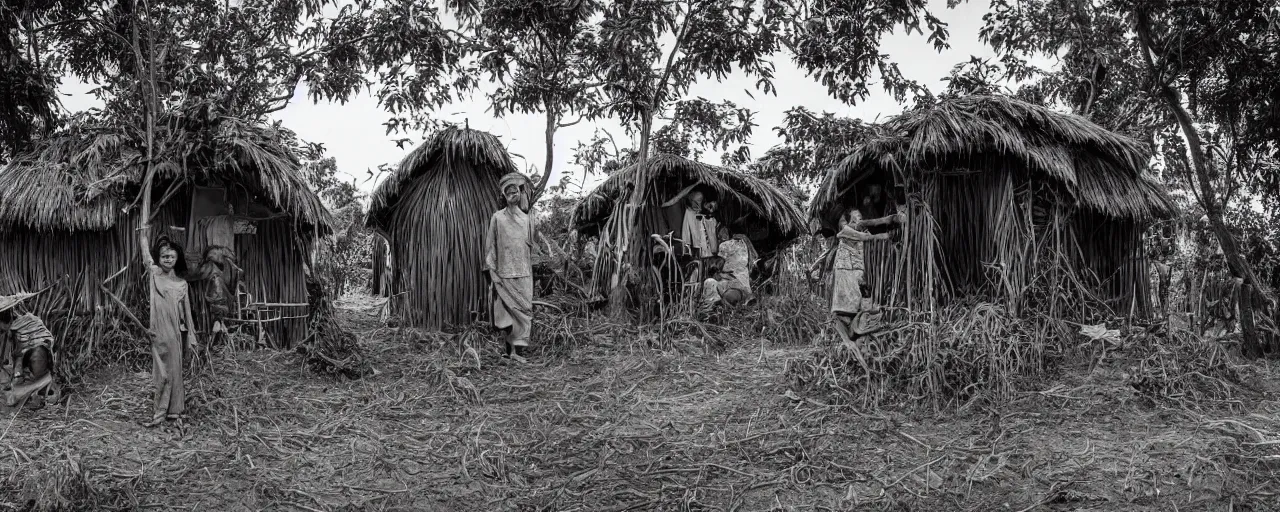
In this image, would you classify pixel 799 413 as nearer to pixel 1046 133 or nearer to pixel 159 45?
pixel 1046 133

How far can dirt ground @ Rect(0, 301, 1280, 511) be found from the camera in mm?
5059

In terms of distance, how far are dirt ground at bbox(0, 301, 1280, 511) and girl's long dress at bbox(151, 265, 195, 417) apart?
0.59 feet

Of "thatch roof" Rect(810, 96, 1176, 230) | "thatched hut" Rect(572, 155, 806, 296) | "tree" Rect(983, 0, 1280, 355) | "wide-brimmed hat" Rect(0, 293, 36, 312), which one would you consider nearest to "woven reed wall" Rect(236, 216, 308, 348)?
"wide-brimmed hat" Rect(0, 293, 36, 312)

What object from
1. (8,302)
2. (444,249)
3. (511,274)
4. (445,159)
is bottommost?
(8,302)

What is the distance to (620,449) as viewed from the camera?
5.88 m

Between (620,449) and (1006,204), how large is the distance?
11.8ft

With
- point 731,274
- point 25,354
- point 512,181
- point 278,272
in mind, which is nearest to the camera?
point 25,354

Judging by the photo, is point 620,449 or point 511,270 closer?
point 620,449

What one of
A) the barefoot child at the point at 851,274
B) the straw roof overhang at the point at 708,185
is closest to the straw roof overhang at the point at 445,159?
the straw roof overhang at the point at 708,185

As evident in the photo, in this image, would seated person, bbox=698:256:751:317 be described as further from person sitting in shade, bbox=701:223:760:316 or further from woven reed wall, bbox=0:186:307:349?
woven reed wall, bbox=0:186:307:349

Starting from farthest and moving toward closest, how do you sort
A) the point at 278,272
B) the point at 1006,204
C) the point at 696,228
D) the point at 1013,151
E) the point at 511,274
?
the point at 696,228 < the point at 278,272 < the point at 511,274 < the point at 1006,204 < the point at 1013,151

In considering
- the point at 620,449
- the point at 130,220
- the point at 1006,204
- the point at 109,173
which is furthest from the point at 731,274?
the point at 109,173

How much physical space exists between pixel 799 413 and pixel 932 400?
2.89ft

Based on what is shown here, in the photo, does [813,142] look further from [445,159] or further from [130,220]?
[130,220]
